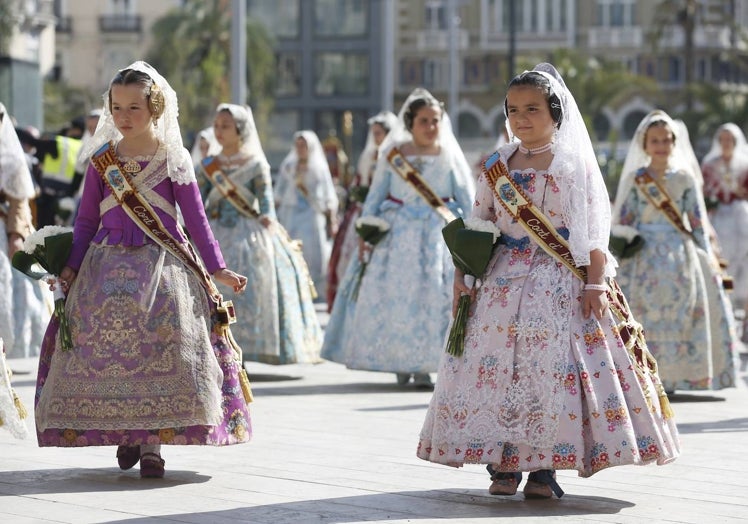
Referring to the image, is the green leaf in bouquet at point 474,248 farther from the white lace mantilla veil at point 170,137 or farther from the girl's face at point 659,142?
the girl's face at point 659,142

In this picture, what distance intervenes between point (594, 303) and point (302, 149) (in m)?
13.2

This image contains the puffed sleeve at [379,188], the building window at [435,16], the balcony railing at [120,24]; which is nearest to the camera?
the puffed sleeve at [379,188]

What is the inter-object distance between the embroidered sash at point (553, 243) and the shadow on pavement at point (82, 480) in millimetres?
1707

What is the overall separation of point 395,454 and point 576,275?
1752 mm

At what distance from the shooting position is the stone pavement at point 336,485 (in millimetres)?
6840

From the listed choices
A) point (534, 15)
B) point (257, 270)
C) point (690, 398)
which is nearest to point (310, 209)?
point (257, 270)

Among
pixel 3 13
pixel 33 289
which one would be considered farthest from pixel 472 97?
pixel 33 289

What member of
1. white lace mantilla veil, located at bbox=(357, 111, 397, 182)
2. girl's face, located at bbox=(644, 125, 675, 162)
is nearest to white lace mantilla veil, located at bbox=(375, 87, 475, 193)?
girl's face, located at bbox=(644, 125, 675, 162)

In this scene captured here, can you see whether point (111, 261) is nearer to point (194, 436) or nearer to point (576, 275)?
point (194, 436)

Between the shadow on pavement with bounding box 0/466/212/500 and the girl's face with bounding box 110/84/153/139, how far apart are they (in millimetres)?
1436

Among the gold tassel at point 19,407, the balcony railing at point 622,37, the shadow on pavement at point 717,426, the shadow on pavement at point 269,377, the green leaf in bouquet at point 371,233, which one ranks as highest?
the balcony railing at point 622,37

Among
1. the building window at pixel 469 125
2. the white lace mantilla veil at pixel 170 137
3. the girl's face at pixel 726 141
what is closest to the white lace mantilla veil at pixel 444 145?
the white lace mantilla veil at pixel 170 137

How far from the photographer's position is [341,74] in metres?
73.4

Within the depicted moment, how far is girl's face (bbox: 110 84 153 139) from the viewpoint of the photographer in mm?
7773
